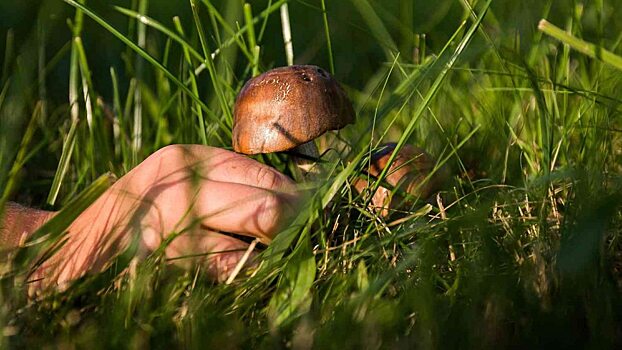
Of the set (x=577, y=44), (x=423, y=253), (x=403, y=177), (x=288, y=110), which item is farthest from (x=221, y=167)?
(x=577, y=44)

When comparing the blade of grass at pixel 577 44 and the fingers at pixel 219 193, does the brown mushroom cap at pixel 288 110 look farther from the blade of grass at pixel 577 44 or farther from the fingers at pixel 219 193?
the blade of grass at pixel 577 44

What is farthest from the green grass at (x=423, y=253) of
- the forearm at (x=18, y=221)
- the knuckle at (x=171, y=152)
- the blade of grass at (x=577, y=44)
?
the knuckle at (x=171, y=152)

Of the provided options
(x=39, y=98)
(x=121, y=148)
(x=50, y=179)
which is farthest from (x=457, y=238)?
(x=39, y=98)

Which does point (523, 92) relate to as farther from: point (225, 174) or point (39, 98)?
point (39, 98)

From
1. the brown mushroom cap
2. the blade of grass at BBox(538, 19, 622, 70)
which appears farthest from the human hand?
the blade of grass at BBox(538, 19, 622, 70)

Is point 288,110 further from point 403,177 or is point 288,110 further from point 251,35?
point 251,35
